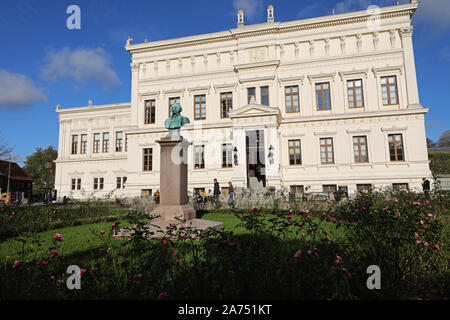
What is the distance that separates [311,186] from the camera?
21.8 metres

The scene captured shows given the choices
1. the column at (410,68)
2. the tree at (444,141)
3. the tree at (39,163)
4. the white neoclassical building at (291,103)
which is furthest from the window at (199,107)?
the tree at (444,141)

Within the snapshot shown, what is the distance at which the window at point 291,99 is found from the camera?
2350 centimetres

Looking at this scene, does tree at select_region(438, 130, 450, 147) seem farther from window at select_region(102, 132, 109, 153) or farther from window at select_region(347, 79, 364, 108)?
window at select_region(102, 132, 109, 153)

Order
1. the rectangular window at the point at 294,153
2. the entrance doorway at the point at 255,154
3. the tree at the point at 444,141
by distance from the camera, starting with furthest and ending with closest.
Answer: the tree at the point at 444,141 → the entrance doorway at the point at 255,154 → the rectangular window at the point at 294,153

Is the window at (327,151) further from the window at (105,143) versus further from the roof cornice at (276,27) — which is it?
the window at (105,143)

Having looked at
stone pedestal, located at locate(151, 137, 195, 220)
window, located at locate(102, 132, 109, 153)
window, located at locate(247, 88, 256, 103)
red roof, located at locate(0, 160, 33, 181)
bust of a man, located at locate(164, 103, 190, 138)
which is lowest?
stone pedestal, located at locate(151, 137, 195, 220)

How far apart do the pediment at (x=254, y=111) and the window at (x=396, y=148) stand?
10.1 meters

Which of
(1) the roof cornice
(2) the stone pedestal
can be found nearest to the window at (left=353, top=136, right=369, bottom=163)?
(1) the roof cornice

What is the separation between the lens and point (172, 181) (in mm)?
8219

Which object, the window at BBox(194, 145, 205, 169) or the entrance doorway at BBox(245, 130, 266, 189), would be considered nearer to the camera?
the entrance doorway at BBox(245, 130, 266, 189)

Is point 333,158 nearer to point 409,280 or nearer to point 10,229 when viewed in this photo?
point 409,280

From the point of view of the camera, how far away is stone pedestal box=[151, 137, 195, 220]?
8039 mm

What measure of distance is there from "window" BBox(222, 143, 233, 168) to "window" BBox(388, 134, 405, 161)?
13997 millimetres
